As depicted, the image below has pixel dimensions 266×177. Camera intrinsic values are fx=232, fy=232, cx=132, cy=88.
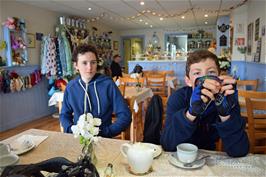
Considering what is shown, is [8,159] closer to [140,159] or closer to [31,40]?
[140,159]

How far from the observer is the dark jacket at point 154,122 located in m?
1.38

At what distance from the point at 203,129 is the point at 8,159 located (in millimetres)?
940

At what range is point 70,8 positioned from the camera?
507 centimetres

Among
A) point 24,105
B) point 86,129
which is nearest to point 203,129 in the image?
point 86,129

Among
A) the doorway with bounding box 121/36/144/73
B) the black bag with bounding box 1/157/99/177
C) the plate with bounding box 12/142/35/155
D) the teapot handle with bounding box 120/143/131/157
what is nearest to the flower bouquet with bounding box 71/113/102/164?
the black bag with bounding box 1/157/99/177

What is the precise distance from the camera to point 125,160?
1060 millimetres

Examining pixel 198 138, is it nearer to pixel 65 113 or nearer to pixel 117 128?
pixel 117 128

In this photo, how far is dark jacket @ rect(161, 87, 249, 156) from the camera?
1016 mm

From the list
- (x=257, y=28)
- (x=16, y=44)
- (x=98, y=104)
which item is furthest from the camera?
(x=16, y=44)

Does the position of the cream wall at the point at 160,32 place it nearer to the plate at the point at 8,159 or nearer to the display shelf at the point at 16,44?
the display shelf at the point at 16,44

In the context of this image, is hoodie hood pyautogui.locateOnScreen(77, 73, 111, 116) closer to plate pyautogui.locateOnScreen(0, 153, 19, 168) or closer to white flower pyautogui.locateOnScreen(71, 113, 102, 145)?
plate pyautogui.locateOnScreen(0, 153, 19, 168)

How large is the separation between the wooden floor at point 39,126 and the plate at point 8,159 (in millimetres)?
3091

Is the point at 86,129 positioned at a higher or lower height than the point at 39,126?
higher

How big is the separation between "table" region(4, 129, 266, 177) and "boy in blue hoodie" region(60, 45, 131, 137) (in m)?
0.38
